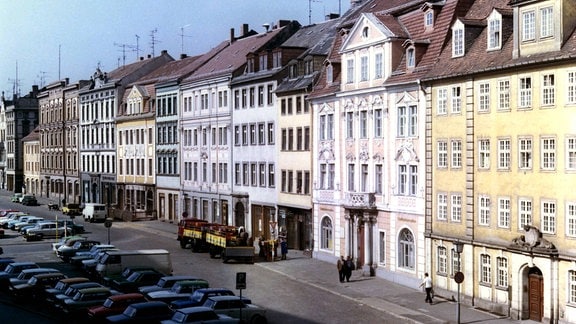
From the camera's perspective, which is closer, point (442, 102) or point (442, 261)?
point (442, 261)

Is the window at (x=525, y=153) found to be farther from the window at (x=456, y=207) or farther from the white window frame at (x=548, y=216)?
the window at (x=456, y=207)

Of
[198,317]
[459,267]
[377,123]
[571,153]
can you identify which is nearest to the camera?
[198,317]

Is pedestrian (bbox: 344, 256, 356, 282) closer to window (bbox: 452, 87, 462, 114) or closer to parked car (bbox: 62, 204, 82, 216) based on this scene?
window (bbox: 452, 87, 462, 114)

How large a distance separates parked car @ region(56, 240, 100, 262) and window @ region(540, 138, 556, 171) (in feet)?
109

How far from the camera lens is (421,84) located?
46.2 meters

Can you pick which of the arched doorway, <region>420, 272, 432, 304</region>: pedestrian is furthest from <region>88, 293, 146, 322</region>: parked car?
the arched doorway

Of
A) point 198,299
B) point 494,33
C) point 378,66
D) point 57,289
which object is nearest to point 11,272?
point 57,289

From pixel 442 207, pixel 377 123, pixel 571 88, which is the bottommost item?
pixel 442 207

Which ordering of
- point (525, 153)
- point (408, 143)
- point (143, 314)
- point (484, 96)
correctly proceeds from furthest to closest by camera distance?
point (408, 143) < point (484, 96) < point (525, 153) < point (143, 314)

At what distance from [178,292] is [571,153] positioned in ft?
60.2

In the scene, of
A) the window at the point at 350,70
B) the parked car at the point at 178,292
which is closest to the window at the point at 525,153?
the parked car at the point at 178,292

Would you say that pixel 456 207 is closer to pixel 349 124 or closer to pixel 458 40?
pixel 458 40

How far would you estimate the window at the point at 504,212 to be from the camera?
39.6 metres

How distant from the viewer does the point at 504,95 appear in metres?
39.9
